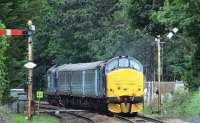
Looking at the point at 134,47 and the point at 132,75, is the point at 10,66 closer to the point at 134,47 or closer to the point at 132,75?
the point at 132,75

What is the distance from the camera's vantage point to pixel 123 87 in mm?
33219

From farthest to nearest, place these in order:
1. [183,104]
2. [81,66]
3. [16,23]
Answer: [81,66]
[183,104]
[16,23]

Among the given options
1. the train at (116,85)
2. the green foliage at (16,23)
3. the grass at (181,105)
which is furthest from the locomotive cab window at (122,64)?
the green foliage at (16,23)

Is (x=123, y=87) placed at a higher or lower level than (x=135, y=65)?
lower

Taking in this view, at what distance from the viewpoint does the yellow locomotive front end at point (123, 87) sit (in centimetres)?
3303

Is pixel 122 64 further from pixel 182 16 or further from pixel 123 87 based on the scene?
pixel 182 16

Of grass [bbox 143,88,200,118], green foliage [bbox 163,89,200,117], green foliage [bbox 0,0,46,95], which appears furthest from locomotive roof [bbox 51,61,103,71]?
green foliage [bbox 163,89,200,117]

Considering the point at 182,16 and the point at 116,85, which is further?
the point at 116,85

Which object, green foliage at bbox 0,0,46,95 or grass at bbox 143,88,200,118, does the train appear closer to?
grass at bbox 143,88,200,118

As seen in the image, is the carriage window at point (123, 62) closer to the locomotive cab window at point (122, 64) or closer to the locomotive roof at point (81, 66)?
the locomotive cab window at point (122, 64)

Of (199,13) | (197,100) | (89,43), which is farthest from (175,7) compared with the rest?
(89,43)

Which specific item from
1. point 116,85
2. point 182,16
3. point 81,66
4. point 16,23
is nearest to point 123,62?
point 116,85

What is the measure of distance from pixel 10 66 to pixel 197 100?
8.74 m

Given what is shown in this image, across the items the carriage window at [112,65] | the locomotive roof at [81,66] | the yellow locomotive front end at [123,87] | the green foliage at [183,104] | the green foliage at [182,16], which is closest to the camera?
the green foliage at [182,16]
